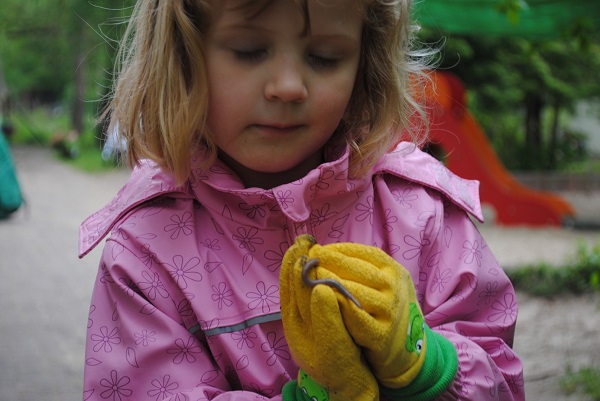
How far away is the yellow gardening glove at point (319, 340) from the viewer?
117cm

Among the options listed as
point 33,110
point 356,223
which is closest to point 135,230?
point 356,223

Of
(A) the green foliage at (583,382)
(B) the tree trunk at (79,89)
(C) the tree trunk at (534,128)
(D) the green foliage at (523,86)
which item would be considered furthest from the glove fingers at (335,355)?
(B) the tree trunk at (79,89)

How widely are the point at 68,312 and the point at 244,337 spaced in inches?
174

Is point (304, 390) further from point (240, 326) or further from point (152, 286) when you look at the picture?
point (152, 286)

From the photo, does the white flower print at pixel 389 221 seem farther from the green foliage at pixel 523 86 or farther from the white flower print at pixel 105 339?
the green foliage at pixel 523 86

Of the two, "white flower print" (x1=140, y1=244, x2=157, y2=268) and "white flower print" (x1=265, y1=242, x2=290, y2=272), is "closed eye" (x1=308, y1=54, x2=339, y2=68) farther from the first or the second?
"white flower print" (x1=140, y1=244, x2=157, y2=268)

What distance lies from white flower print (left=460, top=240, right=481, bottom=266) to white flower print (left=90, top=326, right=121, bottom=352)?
2.16 ft

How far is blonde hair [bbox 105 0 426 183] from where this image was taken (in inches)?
58.7

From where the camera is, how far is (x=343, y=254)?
1.24 m

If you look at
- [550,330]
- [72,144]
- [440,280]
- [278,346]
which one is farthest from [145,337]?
[72,144]

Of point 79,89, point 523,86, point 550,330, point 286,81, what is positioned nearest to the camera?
point 286,81

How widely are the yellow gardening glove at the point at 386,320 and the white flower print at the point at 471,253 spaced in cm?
28

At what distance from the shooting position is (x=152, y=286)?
1.48 meters

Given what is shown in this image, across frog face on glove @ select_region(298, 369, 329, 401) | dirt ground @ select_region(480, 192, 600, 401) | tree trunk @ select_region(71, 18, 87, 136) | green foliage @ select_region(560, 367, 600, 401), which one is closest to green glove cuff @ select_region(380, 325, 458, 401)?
frog face on glove @ select_region(298, 369, 329, 401)
